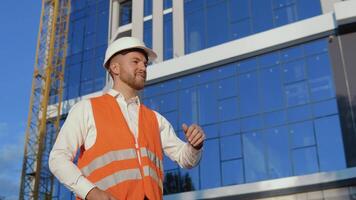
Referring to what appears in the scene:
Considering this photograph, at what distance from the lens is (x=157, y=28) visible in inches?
1237

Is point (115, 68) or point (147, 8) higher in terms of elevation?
point (147, 8)

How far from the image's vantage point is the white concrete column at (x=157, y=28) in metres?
30.5

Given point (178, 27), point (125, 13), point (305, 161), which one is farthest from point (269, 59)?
point (125, 13)

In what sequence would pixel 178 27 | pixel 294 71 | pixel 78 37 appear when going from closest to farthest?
1. pixel 294 71
2. pixel 178 27
3. pixel 78 37

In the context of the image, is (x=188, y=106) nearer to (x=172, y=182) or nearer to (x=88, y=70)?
(x=172, y=182)

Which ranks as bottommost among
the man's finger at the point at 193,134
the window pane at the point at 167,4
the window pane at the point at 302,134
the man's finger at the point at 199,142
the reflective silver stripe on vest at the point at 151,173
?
the reflective silver stripe on vest at the point at 151,173

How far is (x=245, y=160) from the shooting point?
24781mm

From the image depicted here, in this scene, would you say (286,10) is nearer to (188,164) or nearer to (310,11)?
(310,11)

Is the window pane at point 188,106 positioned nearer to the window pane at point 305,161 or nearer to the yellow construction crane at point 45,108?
the window pane at point 305,161

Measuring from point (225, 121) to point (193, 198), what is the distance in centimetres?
412

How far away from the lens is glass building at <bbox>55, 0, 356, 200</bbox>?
23062 millimetres

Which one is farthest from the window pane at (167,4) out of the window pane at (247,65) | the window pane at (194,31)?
the window pane at (247,65)

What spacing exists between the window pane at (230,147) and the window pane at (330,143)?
388 cm

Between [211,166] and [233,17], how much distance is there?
→ 8.24 meters
